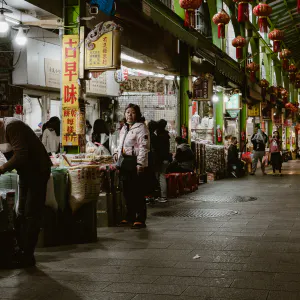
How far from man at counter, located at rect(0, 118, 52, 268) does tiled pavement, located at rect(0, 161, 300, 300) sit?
336mm

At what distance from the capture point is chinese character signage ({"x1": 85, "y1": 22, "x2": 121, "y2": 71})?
10.1 metres

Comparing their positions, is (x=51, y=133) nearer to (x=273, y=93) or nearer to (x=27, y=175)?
(x=27, y=175)

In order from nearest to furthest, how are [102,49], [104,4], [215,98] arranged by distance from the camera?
[102,49]
[104,4]
[215,98]

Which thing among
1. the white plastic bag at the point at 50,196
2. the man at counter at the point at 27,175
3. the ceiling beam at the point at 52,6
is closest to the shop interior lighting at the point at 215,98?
the ceiling beam at the point at 52,6

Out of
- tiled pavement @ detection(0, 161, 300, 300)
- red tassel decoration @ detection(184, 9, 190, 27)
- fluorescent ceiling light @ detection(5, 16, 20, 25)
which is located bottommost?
tiled pavement @ detection(0, 161, 300, 300)

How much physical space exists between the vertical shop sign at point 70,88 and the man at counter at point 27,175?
13.3 feet

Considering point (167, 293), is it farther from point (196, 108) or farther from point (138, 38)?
point (196, 108)

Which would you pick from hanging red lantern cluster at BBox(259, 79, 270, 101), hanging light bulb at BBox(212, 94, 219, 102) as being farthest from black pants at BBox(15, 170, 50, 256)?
hanging red lantern cluster at BBox(259, 79, 270, 101)

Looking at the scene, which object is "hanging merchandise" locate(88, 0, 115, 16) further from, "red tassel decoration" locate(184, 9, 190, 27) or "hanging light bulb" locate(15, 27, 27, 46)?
"red tassel decoration" locate(184, 9, 190, 27)

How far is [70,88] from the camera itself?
34.3 ft

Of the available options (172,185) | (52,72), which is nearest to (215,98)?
(172,185)

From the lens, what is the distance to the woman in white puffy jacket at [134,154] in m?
8.85

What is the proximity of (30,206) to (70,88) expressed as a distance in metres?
4.54

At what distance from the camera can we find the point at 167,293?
506 cm
